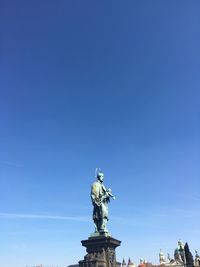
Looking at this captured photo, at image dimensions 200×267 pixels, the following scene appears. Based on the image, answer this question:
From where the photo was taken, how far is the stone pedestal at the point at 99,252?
29745 millimetres

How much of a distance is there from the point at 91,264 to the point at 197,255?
5195 cm

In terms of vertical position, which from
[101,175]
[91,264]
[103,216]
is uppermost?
[101,175]

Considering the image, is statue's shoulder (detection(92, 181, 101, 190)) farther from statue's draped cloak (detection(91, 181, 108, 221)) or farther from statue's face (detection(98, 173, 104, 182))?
statue's face (detection(98, 173, 104, 182))

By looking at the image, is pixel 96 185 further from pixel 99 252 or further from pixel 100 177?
pixel 99 252

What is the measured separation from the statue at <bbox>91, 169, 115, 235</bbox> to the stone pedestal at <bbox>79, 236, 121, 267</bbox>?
1.37m

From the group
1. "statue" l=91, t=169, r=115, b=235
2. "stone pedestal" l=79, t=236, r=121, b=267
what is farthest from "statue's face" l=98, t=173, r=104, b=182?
"stone pedestal" l=79, t=236, r=121, b=267

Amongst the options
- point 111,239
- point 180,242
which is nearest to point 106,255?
point 111,239

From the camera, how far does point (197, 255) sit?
75062 millimetres

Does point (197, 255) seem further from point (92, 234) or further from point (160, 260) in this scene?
point (92, 234)

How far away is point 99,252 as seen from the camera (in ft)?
99.6

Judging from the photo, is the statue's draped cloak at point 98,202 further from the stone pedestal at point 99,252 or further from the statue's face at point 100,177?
the stone pedestal at point 99,252

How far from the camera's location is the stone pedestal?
2975cm

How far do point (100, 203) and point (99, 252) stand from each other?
16.4ft

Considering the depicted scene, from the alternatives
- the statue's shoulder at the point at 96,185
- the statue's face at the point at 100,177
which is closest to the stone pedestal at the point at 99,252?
the statue's shoulder at the point at 96,185
